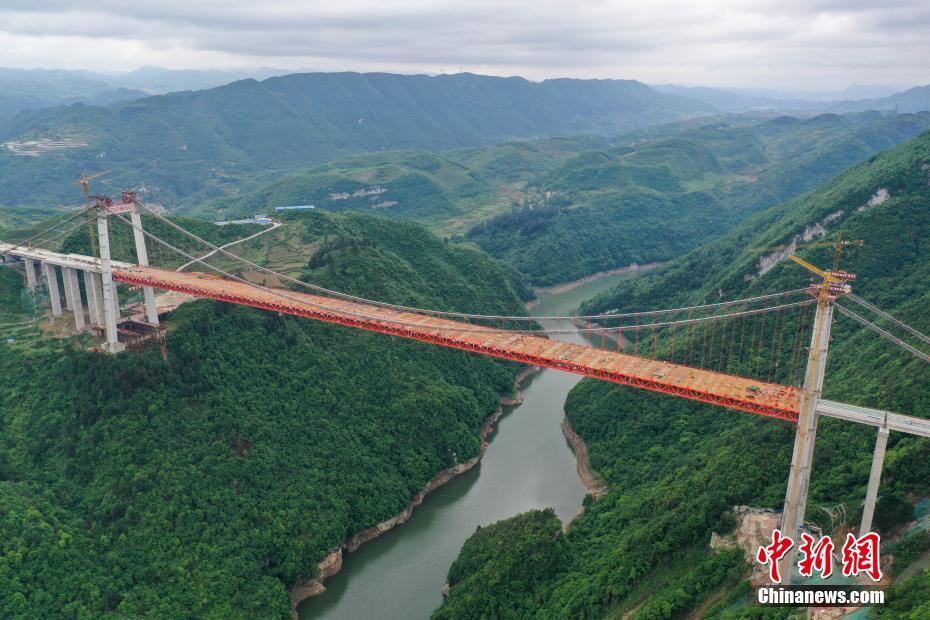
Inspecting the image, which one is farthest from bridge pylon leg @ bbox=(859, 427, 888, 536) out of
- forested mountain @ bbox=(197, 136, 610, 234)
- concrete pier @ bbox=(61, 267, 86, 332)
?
forested mountain @ bbox=(197, 136, 610, 234)

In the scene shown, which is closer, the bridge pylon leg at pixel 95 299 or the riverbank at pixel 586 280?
the bridge pylon leg at pixel 95 299

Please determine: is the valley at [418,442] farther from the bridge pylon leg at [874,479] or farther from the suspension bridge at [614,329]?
the bridge pylon leg at [874,479]

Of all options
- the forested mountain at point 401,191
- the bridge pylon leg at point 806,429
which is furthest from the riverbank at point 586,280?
the bridge pylon leg at point 806,429

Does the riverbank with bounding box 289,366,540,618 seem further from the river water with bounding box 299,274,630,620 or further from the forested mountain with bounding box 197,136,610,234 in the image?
the forested mountain with bounding box 197,136,610,234

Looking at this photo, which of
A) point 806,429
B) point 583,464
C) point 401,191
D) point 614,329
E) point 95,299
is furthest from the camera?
point 401,191

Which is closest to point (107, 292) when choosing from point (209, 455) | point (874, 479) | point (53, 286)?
point (53, 286)

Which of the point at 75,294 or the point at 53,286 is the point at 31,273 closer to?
the point at 53,286

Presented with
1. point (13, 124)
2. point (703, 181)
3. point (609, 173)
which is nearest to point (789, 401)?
point (609, 173)
